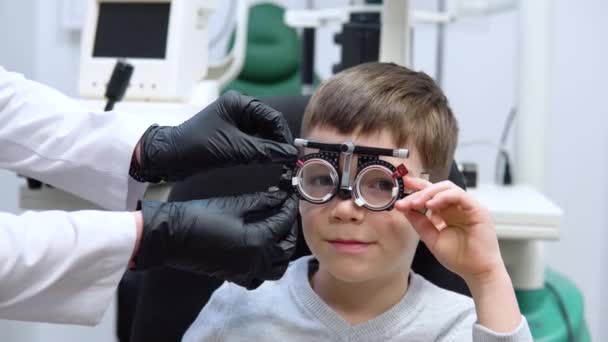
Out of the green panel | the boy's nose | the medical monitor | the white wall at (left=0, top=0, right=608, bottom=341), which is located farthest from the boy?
the white wall at (left=0, top=0, right=608, bottom=341)

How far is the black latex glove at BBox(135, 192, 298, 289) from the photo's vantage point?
2.91ft

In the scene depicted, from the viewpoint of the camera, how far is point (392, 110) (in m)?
1.05

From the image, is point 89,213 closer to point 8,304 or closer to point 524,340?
point 8,304

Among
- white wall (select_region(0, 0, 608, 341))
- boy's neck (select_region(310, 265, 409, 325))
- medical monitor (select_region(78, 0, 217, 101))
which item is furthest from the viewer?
white wall (select_region(0, 0, 608, 341))

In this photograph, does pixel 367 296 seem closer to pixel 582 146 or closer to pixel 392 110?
pixel 392 110

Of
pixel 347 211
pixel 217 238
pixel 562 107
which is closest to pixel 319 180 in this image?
pixel 347 211

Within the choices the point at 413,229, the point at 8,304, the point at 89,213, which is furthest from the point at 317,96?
the point at 8,304

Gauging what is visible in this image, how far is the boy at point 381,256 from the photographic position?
946 millimetres

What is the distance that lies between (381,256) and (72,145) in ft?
1.67

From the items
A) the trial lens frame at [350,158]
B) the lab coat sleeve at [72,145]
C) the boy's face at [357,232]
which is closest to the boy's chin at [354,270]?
the boy's face at [357,232]

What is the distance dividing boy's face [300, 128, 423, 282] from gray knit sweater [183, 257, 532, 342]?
70 mm

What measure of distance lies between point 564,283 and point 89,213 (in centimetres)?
120

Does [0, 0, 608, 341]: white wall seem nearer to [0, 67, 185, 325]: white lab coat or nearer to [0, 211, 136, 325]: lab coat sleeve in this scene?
[0, 67, 185, 325]: white lab coat

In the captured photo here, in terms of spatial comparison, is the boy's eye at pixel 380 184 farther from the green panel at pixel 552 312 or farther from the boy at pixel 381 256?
the green panel at pixel 552 312
